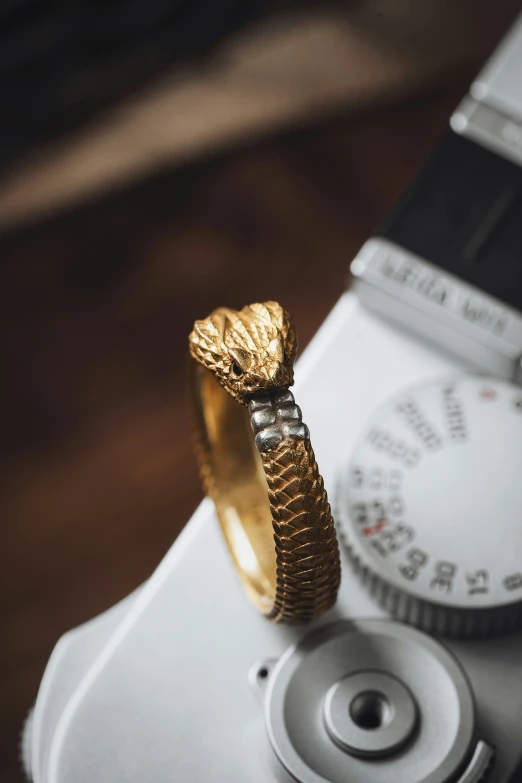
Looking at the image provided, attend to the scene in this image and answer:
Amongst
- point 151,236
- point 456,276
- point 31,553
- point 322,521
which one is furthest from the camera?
point 151,236

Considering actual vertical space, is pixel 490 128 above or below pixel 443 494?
above

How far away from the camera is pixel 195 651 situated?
426 mm

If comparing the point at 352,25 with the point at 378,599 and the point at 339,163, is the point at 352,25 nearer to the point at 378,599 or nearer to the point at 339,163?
the point at 339,163

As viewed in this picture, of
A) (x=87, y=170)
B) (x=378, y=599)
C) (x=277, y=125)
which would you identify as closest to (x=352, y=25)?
(x=277, y=125)

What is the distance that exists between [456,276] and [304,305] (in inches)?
8.7

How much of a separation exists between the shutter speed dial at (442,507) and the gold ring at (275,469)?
3cm

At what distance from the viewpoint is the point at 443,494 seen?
426 mm

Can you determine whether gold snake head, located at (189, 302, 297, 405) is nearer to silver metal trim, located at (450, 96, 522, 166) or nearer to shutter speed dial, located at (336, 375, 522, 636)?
shutter speed dial, located at (336, 375, 522, 636)

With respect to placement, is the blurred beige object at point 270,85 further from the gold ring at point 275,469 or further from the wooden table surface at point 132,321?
the gold ring at point 275,469

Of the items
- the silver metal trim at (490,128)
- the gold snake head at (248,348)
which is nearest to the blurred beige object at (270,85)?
the silver metal trim at (490,128)

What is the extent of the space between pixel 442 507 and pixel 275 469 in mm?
94

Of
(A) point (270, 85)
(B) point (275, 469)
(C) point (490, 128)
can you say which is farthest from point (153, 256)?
(B) point (275, 469)

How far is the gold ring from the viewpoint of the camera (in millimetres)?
366

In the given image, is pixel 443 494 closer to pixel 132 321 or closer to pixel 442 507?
pixel 442 507
